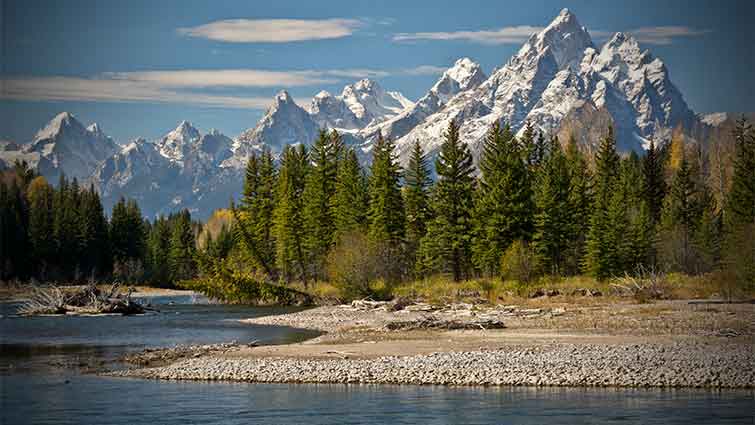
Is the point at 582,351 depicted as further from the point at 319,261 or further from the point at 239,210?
the point at 239,210

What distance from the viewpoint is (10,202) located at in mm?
128375

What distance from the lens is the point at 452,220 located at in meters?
78.2

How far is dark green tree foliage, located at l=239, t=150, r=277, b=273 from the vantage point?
10231 cm

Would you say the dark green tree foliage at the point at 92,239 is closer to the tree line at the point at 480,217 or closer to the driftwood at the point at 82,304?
the tree line at the point at 480,217

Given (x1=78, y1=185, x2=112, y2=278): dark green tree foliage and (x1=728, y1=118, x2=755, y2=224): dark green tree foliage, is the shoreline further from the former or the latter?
(x1=78, y1=185, x2=112, y2=278): dark green tree foliage

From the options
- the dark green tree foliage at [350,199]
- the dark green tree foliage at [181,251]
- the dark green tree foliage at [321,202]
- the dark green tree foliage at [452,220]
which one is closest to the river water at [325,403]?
the dark green tree foliage at [452,220]

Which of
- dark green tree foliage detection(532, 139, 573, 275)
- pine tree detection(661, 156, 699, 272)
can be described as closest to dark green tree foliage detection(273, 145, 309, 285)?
dark green tree foliage detection(532, 139, 573, 275)

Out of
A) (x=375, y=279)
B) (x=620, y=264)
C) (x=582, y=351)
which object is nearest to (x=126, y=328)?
(x=375, y=279)

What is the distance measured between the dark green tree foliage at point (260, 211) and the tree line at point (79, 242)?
81.2 ft

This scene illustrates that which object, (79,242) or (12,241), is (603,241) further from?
(79,242)

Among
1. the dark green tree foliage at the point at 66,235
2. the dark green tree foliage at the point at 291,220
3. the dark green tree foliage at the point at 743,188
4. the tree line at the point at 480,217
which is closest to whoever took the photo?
the tree line at the point at 480,217

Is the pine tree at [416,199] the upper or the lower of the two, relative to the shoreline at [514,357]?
upper

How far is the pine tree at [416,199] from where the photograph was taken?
84375 millimetres

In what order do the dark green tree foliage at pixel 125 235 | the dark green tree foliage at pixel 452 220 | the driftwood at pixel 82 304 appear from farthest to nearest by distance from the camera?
the dark green tree foliage at pixel 125 235, the dark green tree foliage at pixel 452 220, the driftwood at pixel 82 304
